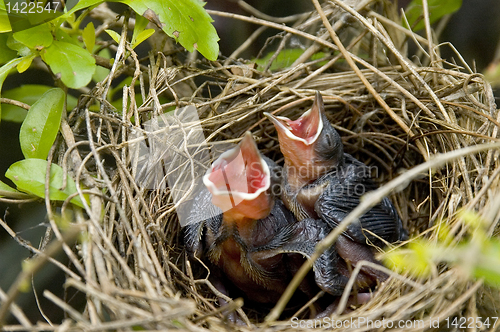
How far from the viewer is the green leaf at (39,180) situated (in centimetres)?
88

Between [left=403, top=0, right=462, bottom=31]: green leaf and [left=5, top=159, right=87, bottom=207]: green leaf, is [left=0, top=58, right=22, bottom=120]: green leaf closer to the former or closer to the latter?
[left=5, top=159, right=87, bottom=207]: green leaf

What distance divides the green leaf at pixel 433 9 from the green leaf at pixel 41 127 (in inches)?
43.2

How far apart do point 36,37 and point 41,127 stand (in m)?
0.21

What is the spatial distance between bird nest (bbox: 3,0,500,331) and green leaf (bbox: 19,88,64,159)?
0.13 feet

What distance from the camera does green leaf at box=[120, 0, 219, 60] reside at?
99cm

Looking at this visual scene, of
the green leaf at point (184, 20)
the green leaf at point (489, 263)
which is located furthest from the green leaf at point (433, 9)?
the green leaf at point (489, 263)

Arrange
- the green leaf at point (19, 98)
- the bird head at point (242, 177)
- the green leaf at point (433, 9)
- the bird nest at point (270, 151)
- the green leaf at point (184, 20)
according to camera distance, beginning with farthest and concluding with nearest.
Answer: the green leaf at point (433, 9), the green leaf at point (19, 98), the green leaf at point (184, 20), the bird head at point (242, 177), the bird nest at point (270, 151)

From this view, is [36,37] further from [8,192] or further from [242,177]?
[242,177]

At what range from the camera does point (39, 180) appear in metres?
0.89

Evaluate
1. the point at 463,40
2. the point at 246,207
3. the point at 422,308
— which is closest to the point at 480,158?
the point at 422,308

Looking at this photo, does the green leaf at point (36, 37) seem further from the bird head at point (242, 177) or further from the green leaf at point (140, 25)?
the bird head at point (242, 177)

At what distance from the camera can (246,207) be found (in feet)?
2.99

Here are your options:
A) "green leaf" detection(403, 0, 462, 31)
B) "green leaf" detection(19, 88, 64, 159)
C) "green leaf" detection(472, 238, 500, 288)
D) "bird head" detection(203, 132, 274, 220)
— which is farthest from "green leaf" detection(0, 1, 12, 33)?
"green leaf" detection(403, 0, 462, 31)

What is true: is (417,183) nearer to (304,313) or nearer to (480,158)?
(480,158)
